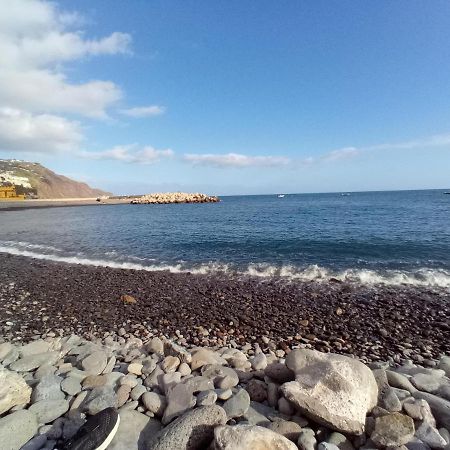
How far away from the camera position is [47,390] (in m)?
4.73

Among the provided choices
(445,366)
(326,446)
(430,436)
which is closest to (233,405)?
(326,446)

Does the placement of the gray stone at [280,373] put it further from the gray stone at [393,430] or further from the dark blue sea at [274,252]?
the dark blue sea at [274,252]

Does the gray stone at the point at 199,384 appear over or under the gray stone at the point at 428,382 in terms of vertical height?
over

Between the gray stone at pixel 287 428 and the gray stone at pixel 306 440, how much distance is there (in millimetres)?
73

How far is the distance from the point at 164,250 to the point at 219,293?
11420mm

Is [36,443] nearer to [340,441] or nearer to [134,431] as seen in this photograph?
[134,431]

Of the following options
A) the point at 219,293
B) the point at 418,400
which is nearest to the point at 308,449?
the point at 418,400

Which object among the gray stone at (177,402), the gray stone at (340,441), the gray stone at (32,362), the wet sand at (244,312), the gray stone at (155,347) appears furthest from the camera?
the wet sand at (244,312)

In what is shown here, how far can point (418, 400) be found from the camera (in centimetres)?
442

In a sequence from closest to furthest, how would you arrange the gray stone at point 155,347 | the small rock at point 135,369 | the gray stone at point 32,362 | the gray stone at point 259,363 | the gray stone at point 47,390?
the gray stone at point 47,390 → the small rock at point 135,369 → the gray stone at point 32,362 → the gray stone at point 259,363 → the gray stone at point 155,347

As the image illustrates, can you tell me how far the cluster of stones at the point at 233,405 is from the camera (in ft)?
12.4

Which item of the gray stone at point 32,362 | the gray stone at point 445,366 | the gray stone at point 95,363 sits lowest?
the gray stone at point 445,366

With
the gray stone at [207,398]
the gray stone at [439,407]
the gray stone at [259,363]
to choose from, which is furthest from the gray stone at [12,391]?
the gray stone at [439,407]

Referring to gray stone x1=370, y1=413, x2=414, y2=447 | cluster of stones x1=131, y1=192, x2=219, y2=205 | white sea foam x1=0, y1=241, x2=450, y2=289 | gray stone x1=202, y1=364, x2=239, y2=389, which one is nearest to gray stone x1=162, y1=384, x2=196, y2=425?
gray stone x1=202, y1=364, x2=239, y2=389
